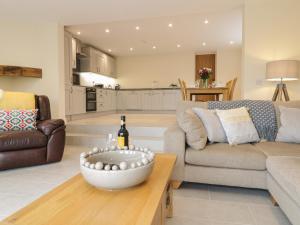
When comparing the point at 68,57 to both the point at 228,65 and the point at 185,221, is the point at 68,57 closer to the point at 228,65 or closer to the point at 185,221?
the point at 185,221

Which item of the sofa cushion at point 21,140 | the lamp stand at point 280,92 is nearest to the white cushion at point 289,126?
the lamp stand at point 280,92

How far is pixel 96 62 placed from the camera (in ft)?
22.1

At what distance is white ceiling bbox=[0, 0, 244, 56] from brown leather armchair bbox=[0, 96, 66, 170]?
2.28 meters

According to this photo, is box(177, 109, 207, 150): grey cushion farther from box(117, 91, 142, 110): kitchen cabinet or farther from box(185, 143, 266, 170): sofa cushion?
box(117, 91, 142, 110): kitchen cabinet

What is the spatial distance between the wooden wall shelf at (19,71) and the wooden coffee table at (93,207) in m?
3.91

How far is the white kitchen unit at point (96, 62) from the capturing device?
21.1ft

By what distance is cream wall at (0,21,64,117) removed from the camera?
4328 mm

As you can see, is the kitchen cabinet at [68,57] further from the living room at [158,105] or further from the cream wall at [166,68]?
the cream wall at [166,68]

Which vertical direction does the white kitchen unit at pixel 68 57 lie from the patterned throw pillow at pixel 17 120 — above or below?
above

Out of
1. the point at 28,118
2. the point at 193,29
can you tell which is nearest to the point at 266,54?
the point at 193,29

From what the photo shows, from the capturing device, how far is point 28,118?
2.71 meters

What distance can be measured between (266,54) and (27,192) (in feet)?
13.0

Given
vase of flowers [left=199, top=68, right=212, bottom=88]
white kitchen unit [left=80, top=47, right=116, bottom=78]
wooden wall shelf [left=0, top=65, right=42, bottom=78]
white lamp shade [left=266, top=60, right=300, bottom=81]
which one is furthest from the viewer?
white kitchen unit [left=80, top=47, right=116, bottom=78]

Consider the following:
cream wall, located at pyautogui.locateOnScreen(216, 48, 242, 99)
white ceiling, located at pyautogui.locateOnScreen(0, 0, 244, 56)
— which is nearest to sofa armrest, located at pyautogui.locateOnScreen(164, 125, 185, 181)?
white ceiling, located at pyautogui.locateOnScreen(0, 0, 244, 56)
